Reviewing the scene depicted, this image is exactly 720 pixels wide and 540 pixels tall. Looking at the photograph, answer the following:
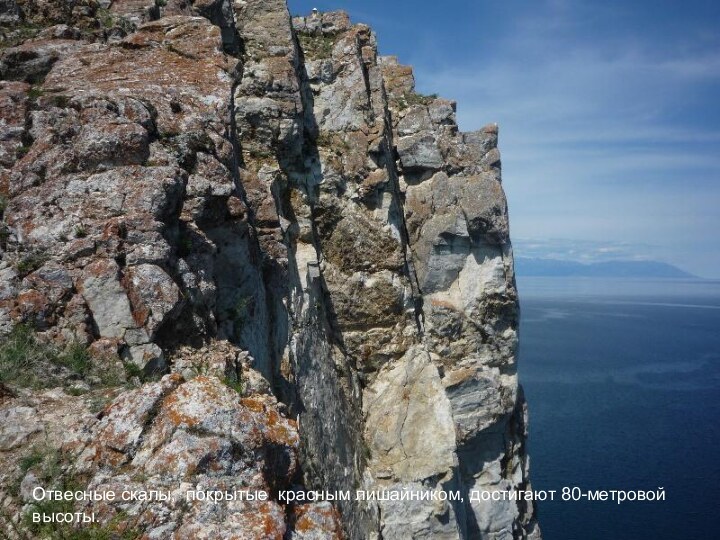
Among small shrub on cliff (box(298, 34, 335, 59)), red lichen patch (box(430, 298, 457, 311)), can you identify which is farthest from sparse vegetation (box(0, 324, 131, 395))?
small shrub on cliff (box(298, 34, 335, 59))

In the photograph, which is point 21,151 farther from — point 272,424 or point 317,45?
point 317,45

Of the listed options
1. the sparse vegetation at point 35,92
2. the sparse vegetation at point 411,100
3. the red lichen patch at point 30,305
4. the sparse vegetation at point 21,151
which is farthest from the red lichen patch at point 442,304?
the red lichen patch at point 30,305

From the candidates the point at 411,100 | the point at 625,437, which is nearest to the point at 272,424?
the point at 411,100

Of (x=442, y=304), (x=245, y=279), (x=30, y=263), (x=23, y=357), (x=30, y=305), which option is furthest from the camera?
(x=442, y=304)

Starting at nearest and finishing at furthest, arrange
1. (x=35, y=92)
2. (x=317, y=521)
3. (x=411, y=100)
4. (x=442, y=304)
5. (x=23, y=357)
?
(x=317, y=521) < (x=23, y=357) < (x=35, y=92) < (x=442, y=304) < (x=411, y=100)

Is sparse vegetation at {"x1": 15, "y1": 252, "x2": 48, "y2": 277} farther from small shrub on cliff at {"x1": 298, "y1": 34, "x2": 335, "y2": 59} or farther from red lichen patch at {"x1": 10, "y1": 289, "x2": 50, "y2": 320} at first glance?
small shrub on cliff at {"x1": 298, "y1": 34, "x2": 335, "y2": 59}

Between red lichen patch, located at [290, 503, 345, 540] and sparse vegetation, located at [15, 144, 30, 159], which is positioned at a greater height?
sparse vegetation, located at [15, 144, 30, 159]

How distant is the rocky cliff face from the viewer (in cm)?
705

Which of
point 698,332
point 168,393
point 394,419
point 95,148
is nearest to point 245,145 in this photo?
point 95,148

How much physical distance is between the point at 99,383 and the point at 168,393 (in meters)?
1.79

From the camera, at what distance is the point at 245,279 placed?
44.7 ft

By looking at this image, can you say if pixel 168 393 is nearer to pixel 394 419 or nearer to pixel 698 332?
pixel 394 419

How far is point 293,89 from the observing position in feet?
75.3

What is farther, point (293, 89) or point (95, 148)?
point (293, 89)
